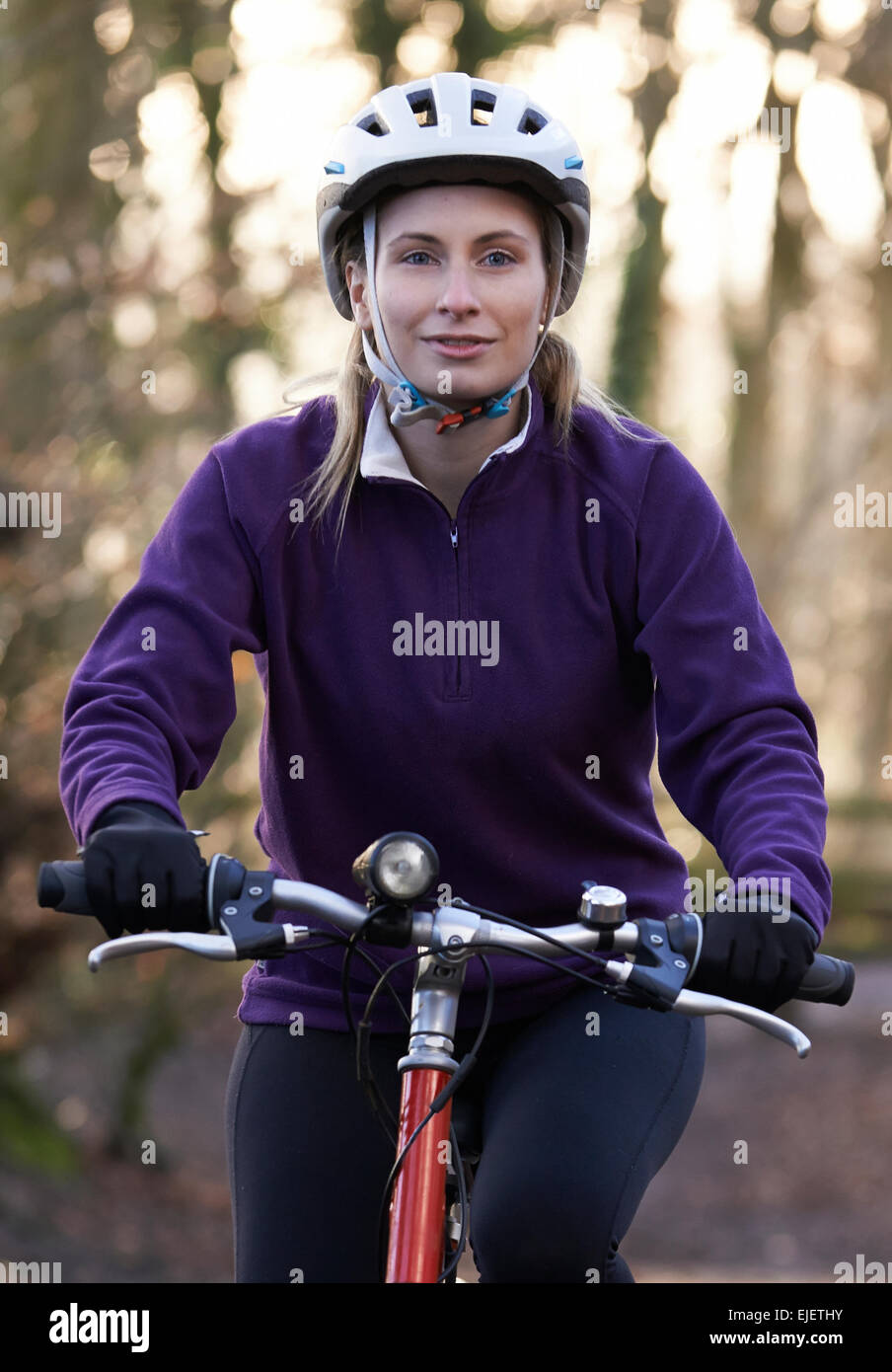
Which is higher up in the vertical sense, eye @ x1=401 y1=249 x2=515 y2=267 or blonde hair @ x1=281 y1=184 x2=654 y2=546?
eye @ x1=401 y1=249 x2=515 y2=267

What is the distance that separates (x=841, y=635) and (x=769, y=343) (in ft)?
16.3

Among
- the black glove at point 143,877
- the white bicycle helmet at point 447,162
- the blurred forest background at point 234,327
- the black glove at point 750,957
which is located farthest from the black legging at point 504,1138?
the blurred forest background at point 234,327

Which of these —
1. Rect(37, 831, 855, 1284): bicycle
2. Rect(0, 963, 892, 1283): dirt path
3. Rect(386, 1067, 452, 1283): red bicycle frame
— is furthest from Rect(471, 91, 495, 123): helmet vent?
Rect(0, 963, 892, 1283): dirt path

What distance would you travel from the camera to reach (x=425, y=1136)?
2.17 m

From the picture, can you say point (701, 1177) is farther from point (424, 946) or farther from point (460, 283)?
point (424, 946)

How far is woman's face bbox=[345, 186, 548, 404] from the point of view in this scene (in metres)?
2.73

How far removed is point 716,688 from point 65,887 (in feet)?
3.52

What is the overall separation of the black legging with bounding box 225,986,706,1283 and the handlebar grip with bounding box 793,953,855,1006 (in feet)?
1.42

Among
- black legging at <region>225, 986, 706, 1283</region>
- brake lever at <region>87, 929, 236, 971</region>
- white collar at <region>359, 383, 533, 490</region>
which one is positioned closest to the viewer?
brake lever at <region>87, 929, 236, 971</region>

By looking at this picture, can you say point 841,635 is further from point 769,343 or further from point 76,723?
point 76,723

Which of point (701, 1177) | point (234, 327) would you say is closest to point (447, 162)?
point (234, 327)

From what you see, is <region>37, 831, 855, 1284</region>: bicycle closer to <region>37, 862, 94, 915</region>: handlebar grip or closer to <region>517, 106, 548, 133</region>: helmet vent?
<region>37, 862, 94, 915</region>: handlebar grip

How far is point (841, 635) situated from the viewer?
1595cm
